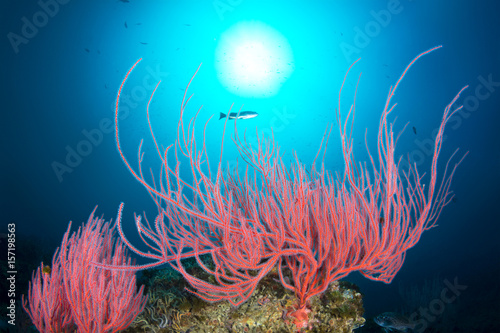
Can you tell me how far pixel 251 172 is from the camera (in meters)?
13.3

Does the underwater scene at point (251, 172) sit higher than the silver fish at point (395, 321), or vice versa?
the underwater scene at point (251, 172)

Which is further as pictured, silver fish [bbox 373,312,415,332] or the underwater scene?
silver fish [bbox 373,312,415,332]

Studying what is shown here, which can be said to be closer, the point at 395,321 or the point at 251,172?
the point at 395,321

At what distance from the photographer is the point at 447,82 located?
93.9 feet

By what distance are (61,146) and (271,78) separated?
105ft

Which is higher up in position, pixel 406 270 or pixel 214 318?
pixel 214 318

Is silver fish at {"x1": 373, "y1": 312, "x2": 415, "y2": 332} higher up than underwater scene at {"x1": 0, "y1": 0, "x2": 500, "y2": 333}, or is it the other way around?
underwater scene at {"x1": 0, "y1": 0, "x2": 500, "y2": 333}

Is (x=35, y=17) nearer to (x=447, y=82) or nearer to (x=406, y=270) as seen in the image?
(x=406, y=270)

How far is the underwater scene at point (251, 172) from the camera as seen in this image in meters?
2.06

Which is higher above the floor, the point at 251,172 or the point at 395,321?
the point at 251,172

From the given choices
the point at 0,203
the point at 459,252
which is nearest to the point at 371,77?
the point at 459,252

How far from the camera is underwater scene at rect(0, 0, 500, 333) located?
2.06m

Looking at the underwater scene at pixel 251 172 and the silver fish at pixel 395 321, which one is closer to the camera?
the underwater scene at pixel 251 172

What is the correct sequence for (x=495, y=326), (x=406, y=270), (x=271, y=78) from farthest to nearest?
(x=271, y=78), (x=406, y=270), (x=495, y=326)
